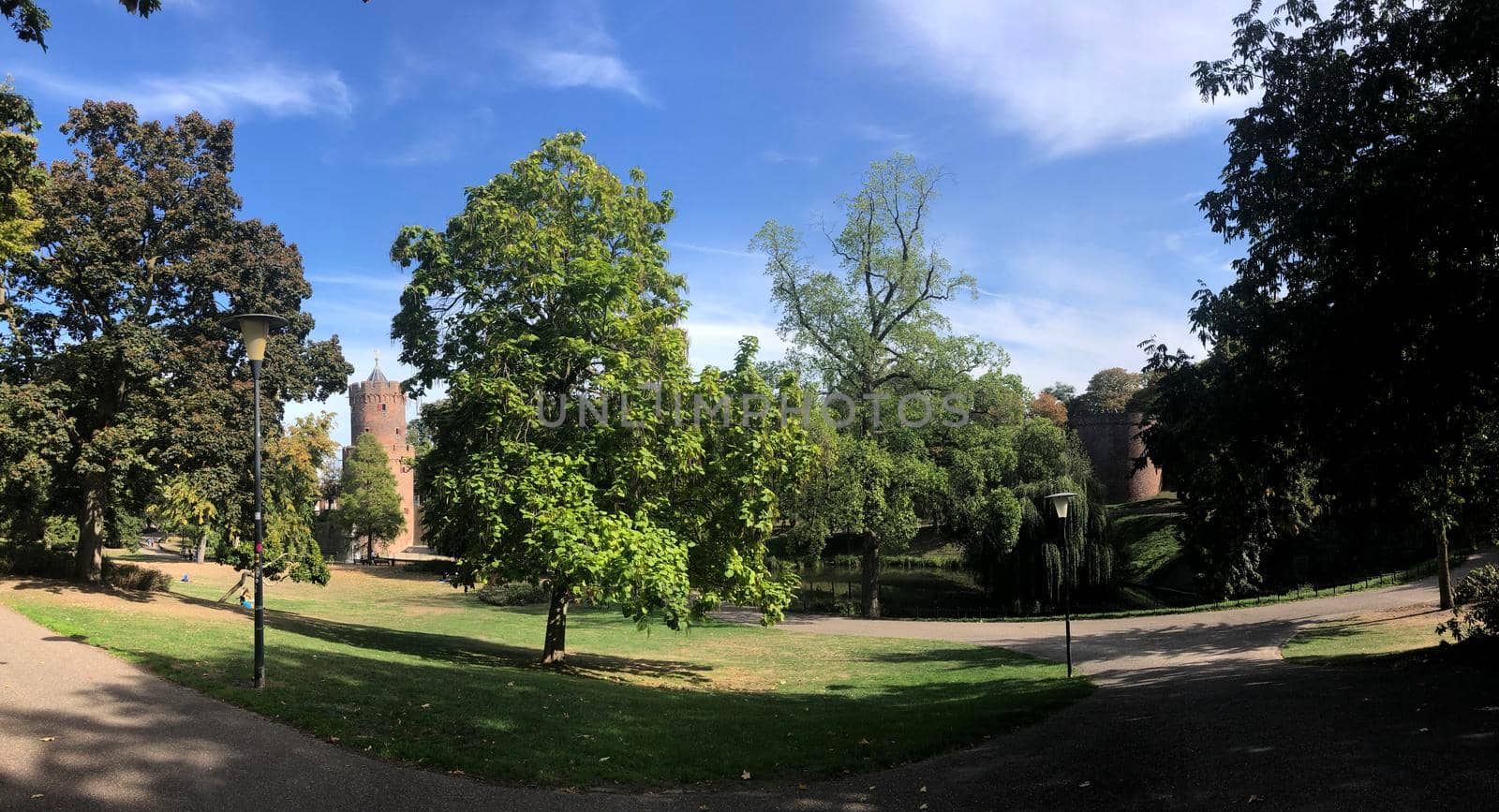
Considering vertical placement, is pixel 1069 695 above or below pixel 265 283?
below

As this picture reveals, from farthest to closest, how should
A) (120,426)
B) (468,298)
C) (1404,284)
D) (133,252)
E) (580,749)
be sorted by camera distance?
1. (133,252)
2. (120,426)
3. (468,298)
4. (1404,284)
5. (580,749)

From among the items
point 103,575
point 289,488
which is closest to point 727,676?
point 289,488

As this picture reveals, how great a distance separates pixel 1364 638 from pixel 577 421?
16.1 metres

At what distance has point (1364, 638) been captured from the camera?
16.7m

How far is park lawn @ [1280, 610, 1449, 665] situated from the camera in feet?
47.5

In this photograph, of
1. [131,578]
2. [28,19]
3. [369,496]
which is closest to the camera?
[28,19]

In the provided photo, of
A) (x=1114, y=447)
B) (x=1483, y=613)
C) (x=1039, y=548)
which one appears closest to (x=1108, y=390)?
(x=1114, y=447)

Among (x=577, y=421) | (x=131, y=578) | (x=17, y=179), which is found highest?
(x=17, y=179)

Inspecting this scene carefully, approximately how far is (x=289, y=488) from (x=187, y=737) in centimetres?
2203

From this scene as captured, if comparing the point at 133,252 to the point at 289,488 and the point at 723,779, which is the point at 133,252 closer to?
the point at 289,488

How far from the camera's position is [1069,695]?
12.3 metres

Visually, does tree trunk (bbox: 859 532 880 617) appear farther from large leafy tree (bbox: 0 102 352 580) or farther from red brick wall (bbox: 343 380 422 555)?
red brick wall (bbox: 343 380 422 555)

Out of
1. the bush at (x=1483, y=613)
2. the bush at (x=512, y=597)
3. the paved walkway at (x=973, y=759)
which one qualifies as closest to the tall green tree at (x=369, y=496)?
the bush at (x=512, y=597)

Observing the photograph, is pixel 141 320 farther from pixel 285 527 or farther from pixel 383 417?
pixel 383 417
